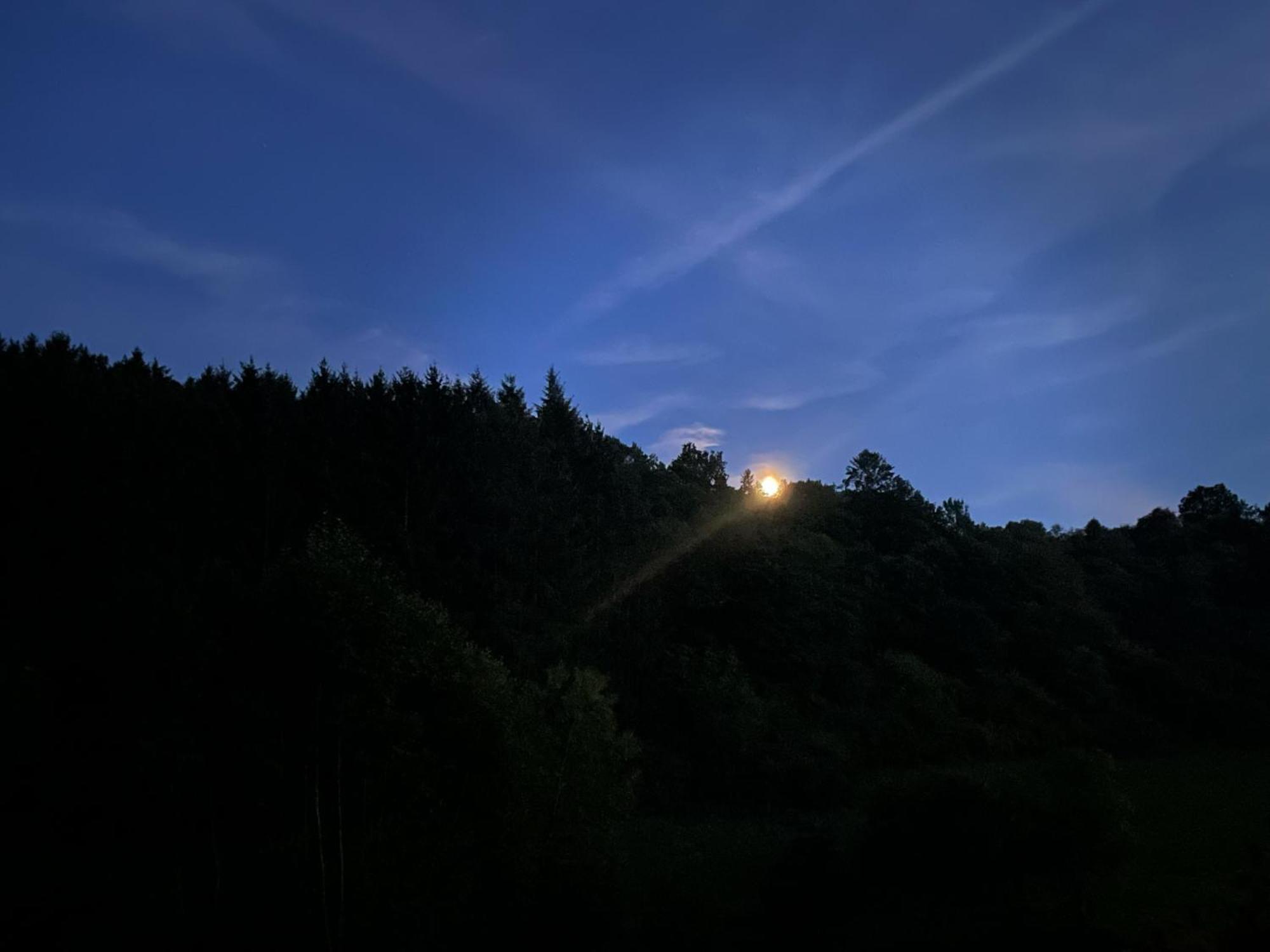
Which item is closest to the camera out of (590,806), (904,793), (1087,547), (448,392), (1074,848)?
(1074,848)

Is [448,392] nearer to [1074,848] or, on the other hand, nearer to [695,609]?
[695,609]

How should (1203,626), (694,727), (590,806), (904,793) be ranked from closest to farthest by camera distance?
(904,793)
(590,806)
(694,727)
(1203,626)

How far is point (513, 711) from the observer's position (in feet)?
108

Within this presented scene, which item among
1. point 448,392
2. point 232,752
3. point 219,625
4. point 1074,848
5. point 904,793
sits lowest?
point 1074,848

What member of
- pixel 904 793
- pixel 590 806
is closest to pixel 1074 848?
pixel 904 793

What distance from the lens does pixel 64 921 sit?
26.4 meters

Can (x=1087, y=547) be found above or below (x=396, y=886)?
above

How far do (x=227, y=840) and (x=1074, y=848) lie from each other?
97.1ft

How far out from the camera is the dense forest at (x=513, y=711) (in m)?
26.7

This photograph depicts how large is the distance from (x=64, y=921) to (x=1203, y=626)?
90735 millimetres

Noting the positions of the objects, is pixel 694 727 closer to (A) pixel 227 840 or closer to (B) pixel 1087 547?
(A) pixel 227 840

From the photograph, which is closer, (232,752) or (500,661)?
(232,752)

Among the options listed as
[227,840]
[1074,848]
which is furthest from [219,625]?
[1074,848]

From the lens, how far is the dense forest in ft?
87.7
